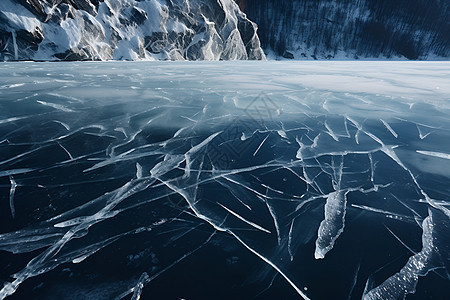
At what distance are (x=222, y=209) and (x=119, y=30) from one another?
676 inches

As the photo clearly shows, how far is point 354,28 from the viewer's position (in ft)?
134

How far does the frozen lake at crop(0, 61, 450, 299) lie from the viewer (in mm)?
857

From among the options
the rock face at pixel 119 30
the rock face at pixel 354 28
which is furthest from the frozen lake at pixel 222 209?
the rock face at pixel 354 28

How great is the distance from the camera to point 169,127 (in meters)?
2.53

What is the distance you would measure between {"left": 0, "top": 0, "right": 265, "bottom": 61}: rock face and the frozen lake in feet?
40.4

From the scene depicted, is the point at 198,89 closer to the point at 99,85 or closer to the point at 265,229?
the point at 99,85

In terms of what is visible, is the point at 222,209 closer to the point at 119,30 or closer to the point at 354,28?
the point at 119,30

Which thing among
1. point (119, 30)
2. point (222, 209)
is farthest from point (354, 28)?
point (222, 209)

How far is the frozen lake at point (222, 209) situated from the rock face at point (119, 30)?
12.3 m

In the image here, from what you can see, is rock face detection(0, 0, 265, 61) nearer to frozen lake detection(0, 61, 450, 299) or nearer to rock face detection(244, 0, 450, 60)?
frozen lake detection(0, 61, 450, 299)

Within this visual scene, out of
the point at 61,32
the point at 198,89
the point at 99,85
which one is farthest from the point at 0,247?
the point at 61,32

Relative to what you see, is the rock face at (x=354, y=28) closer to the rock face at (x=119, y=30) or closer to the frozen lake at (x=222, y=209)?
the rock face at (x=119, y=30)

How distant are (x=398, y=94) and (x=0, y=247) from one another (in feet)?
18.7

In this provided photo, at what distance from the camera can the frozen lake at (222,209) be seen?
857 millimetres
